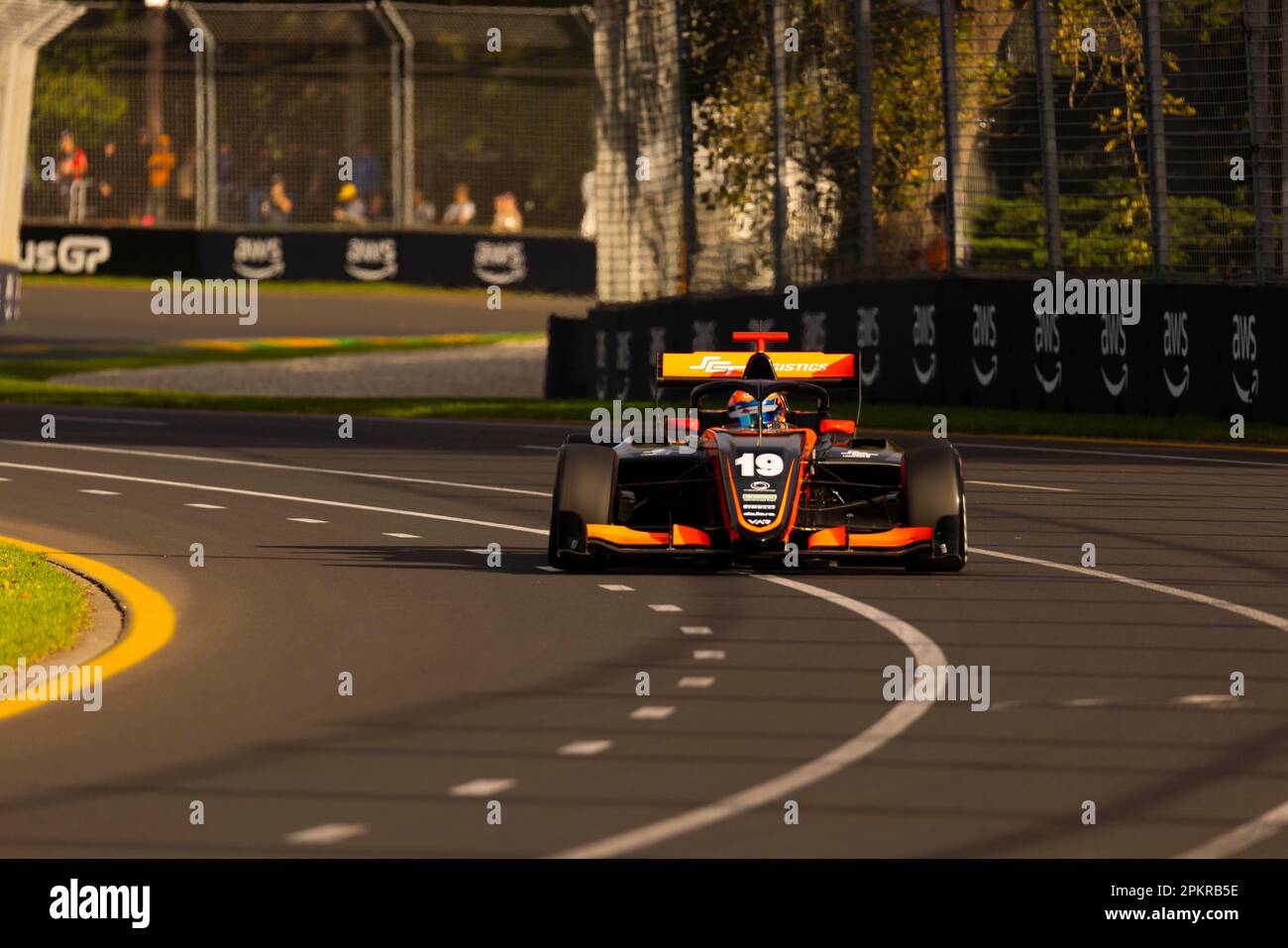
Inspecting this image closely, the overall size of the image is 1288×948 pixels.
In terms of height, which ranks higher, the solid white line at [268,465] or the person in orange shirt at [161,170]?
the person in orange shirt at [161,170]

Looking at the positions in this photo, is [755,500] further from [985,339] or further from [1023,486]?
[985,339]

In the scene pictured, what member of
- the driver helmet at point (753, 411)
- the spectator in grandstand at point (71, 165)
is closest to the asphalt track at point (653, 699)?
the driver helmet at point (753, 411)

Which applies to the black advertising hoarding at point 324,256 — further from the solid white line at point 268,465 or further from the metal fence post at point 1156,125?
the metal fence post at point 1156,125

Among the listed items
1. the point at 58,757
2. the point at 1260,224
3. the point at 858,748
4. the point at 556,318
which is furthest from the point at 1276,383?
the point at 58,757

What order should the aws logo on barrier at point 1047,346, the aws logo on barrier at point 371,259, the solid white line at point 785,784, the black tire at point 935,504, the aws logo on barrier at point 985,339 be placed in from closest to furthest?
the solid white line at point 785,784 < the black tire at point 935,504 < the aws logo on barrier at point 1047,346 < the aws logo on barrier at point 985,339 < the aws logo on barrier at point 371,259

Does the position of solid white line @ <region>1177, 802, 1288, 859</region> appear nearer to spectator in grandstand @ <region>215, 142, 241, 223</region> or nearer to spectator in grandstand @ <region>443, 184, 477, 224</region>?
spectator in grandstand @ <region>215, 142, 241, 223</region>

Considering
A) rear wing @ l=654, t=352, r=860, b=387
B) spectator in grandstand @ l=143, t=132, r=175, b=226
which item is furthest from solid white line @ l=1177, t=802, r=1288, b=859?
spectator in grandstand @ l=143, t=132, r=175, b=226

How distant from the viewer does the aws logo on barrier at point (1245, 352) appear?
2109 centimetres

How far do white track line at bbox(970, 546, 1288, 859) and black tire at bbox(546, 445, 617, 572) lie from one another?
Result: 2324 mm

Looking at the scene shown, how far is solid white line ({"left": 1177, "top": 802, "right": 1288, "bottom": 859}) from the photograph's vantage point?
7.06m

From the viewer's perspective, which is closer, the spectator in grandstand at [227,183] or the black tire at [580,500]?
the black tire at [580,500]

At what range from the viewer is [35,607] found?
1145cm

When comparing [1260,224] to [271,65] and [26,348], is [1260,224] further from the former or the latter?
[271,65]

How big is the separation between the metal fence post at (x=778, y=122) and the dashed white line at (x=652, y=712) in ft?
58.3
